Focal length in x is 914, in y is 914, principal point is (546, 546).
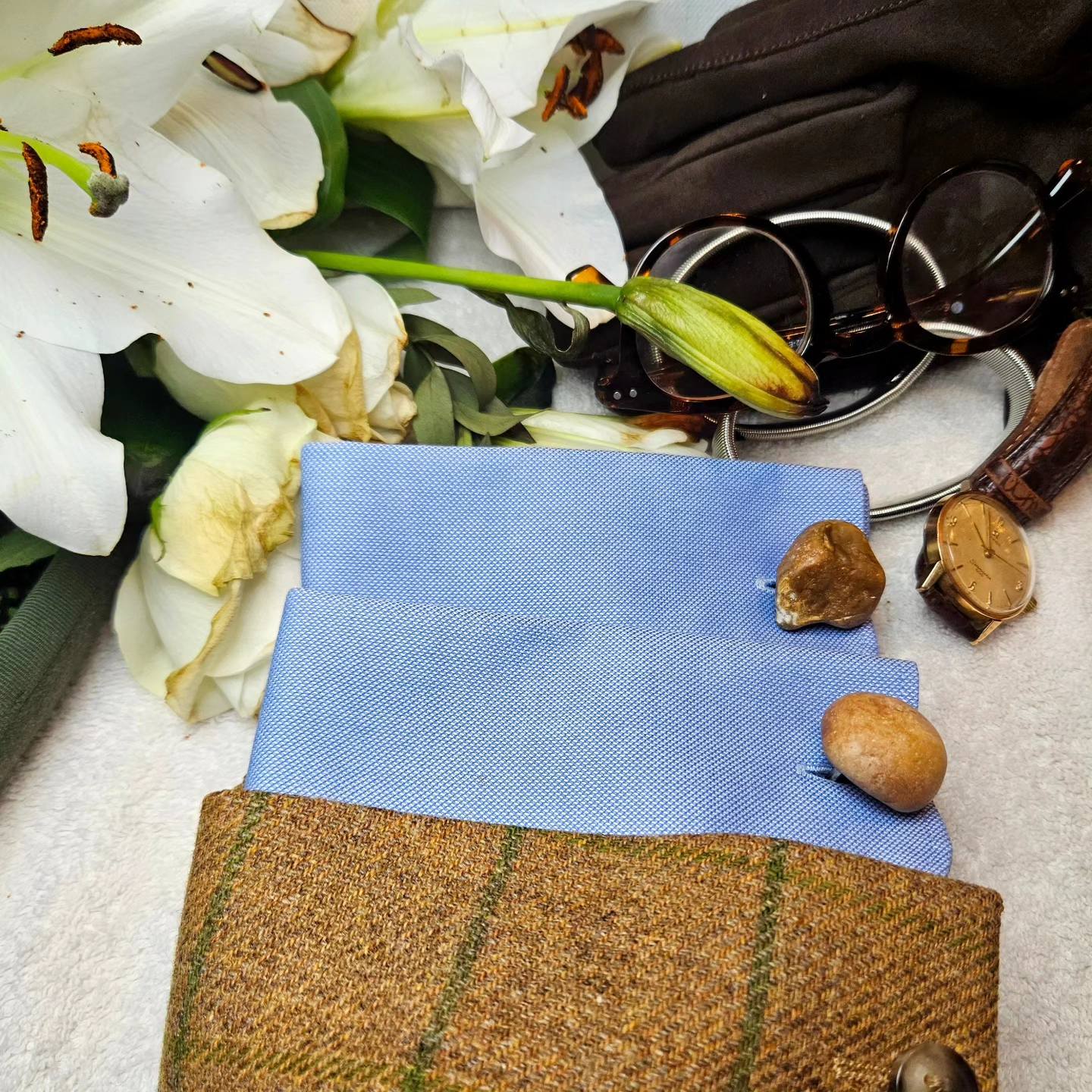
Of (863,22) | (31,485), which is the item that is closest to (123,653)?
(31,485)

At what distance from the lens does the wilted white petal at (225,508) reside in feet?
0.83

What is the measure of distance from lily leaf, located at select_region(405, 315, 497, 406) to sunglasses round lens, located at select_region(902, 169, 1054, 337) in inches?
6.2

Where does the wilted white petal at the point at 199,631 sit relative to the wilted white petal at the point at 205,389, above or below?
below

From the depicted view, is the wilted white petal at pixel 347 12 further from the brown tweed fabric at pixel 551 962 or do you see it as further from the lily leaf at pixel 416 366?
the brown tweed fabric at pixel 551 962

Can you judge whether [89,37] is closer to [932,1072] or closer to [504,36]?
[504,36]

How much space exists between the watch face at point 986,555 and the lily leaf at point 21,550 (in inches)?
11.5

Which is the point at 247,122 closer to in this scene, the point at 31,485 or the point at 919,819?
the point at 31,485

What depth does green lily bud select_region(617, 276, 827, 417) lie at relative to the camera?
9.5 inches

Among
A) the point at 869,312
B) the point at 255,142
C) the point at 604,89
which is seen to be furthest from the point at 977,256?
the point at 255,142

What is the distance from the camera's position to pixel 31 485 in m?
0.23

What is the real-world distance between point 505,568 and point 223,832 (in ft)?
0.35

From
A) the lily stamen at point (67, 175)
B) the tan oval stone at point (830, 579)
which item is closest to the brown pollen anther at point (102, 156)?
the lily stamen at point (67, 175)

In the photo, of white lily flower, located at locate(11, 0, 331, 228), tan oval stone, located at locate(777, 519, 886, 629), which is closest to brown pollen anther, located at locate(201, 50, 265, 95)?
white lily flower, located at locate(11, 0, 331, 228)

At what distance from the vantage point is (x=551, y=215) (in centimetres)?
32
